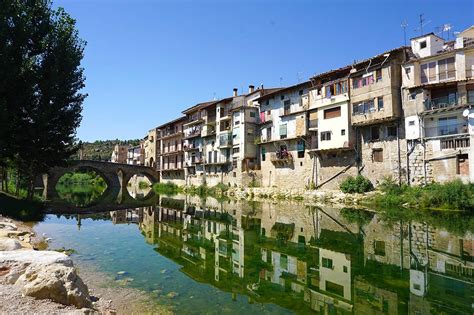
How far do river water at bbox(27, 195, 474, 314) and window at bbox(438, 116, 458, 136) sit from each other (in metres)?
8.81

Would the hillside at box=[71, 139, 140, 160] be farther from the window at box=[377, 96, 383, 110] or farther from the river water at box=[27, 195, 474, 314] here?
the river water at box=[27, 195, 474, 314]

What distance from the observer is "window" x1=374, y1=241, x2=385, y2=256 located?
13.0 metres

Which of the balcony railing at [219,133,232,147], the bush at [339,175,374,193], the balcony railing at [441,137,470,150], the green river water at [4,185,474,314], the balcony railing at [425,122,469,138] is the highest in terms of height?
the balcony railing at [219,133,232,147]

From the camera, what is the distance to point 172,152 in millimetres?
69438

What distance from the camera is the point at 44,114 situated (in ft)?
68.3

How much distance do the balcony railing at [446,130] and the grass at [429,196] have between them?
4.34 metres

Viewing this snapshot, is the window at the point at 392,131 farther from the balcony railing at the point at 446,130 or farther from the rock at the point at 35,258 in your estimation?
the rock at the point at 35,258

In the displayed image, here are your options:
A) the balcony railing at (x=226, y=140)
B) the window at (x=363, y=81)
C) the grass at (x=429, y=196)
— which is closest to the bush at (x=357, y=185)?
the grass at (x=429, y=196)

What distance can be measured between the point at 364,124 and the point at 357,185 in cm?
603

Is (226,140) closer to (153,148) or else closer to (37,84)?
(37,84)

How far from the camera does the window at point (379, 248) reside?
13049 millimetres

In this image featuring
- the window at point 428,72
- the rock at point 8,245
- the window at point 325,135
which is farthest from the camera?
Answer: the window at point 325,135

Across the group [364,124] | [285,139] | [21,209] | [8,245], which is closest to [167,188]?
[285,139]

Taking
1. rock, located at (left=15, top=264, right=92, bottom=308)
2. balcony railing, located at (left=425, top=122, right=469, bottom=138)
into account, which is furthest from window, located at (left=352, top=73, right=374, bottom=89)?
rock, located at (left=15, top=264, right=92, bottom=308)
